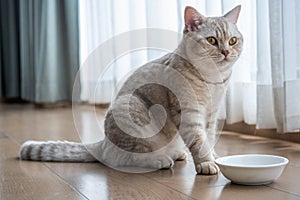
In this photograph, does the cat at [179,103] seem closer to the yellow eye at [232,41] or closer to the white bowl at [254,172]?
the yellow eye at [232,41]

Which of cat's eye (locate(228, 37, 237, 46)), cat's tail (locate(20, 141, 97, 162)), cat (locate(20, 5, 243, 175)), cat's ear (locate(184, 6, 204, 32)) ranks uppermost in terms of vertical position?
cat's ear (locate(184, 6, 204, 32))

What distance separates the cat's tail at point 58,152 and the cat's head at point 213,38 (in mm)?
482

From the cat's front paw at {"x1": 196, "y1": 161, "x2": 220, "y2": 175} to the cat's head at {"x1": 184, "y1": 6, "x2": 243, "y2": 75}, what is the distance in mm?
281

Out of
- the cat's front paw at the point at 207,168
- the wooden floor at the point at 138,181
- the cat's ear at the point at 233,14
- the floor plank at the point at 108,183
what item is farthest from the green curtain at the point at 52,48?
Result: the cat's front paw at the point at 207,168

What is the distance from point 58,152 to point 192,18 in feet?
1.99

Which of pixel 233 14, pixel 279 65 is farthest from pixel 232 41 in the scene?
pixel 279 65

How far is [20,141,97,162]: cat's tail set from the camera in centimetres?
168

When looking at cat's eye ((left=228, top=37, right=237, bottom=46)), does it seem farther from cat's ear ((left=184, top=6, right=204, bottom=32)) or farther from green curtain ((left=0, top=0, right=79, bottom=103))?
green curtain ((left=0, top=0, right=79, bottom=103))

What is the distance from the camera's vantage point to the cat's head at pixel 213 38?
146cm

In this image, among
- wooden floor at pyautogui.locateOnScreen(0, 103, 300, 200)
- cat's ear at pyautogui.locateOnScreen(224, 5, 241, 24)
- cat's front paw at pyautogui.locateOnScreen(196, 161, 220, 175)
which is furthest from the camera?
cat's ear at pyautogui.locateOnScreen(224, 5, 241, 24)

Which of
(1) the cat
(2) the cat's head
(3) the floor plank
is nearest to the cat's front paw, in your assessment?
(1) the cat

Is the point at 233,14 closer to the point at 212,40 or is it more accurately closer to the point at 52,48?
the point at 212,40

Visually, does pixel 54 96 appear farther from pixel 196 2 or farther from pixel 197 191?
pixel 197 191

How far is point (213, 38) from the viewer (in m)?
1.47
